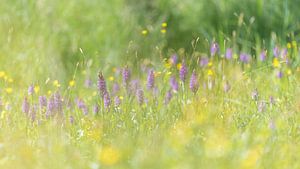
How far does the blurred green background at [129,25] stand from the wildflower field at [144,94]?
1cm

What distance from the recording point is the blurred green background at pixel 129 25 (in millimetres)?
6809

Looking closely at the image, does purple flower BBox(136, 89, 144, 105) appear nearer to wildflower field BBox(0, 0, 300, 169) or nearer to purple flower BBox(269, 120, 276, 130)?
wildflower field BBox(0, 0, 300, 169)

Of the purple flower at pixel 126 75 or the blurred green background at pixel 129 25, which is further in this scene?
the blurred green background at pixel 129 25

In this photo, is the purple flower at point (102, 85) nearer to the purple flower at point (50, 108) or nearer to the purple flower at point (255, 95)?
the purple flower at point (50, 108)

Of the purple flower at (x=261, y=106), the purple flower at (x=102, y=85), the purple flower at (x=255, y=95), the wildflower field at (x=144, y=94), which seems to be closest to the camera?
the wildflower field at (x=144, y=94)

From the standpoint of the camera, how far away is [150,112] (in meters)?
4.09

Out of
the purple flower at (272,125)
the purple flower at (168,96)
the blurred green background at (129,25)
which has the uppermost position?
the blurred green background at (129,25)

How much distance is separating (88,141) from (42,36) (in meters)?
3.32

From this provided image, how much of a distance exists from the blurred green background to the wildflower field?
0.01 meters

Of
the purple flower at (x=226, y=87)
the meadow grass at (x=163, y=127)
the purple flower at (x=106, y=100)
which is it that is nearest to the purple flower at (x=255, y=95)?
the meadow grass at (x=163, y=127)


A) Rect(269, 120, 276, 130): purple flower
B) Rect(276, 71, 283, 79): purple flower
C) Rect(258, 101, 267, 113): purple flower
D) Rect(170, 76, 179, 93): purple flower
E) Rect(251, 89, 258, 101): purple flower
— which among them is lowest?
Rect(269, 120, 276, 130): purple flower

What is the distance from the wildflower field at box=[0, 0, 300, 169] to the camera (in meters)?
3.10

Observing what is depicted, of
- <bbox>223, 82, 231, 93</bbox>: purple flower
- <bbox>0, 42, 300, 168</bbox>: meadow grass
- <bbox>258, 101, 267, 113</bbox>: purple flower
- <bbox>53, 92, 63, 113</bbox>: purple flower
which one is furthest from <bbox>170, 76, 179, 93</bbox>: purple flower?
<bbox>53, 92, 63, 113</bbox>: purple flower

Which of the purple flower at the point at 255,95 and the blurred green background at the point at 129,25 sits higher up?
the blurred green background at the point at 129,25
